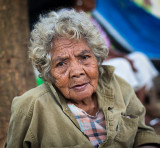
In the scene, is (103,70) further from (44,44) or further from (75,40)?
(44,44)

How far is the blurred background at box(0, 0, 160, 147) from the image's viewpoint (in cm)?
300

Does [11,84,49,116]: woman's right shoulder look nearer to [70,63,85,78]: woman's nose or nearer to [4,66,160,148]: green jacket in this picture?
[4,66,160,148]: green jacket

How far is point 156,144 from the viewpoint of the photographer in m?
2.09

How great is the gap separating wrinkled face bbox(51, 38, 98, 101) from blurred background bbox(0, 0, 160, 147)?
1.17m

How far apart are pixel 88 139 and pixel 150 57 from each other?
12.7 ft

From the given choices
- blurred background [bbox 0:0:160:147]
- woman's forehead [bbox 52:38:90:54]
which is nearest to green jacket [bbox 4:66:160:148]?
woman's forehead [bbox 52:38:90:54]

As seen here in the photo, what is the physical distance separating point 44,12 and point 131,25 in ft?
6.83

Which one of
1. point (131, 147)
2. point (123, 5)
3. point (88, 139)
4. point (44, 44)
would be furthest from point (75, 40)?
point (123, 5)

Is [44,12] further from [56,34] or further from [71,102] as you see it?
[71,102]

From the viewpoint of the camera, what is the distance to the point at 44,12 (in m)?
4.76

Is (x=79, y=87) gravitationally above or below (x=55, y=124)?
above

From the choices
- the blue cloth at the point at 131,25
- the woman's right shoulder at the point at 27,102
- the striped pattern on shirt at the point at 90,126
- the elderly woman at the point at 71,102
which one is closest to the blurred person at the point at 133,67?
the blue cloth at the point at 131,25

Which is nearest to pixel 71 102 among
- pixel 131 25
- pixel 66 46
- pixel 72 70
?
pixel 72 70

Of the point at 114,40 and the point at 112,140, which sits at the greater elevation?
the point at 114,40
